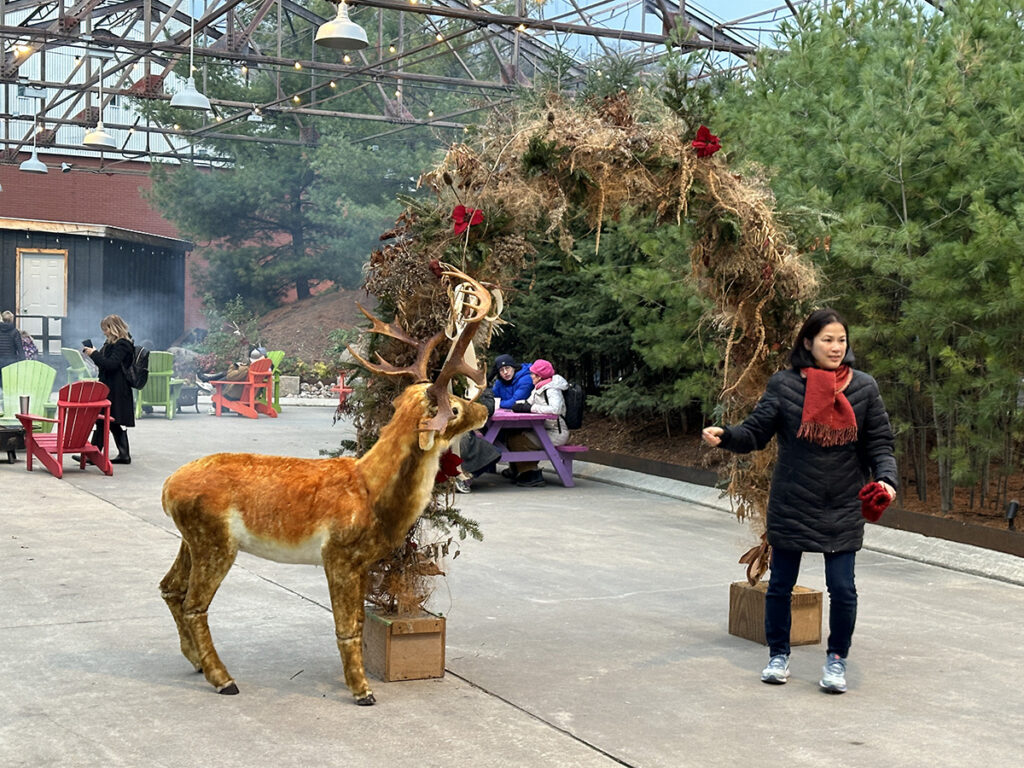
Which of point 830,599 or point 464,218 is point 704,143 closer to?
point 464,218

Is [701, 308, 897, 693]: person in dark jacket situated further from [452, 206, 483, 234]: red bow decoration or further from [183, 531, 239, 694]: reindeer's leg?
[183, 531, 239, 694]: reindeer's leg

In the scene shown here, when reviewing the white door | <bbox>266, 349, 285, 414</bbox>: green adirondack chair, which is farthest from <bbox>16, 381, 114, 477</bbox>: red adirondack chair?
the white door

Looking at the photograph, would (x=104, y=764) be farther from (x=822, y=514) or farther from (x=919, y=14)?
(x=919, y=14)

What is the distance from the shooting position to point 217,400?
19297mm

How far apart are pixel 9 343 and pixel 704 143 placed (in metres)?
16.6

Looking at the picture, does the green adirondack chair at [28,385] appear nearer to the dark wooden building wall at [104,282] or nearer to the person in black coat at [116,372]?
the person in black coat at [116,372]

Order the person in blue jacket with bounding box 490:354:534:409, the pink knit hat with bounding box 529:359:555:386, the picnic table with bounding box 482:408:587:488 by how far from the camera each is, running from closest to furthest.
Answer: the picnic table with bounding box 482:408:587:488 < the pink knit hat with bounding box 529:359:555:386 < the person in blue jacket with bounding box 490:354:534:409

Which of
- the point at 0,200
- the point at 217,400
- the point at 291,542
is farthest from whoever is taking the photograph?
the point at 0,200

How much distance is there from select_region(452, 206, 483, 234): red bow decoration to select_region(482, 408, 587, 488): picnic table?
6.08 metres

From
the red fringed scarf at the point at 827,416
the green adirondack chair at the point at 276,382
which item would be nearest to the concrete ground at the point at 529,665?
the red fringed scarf at the point at 827,416

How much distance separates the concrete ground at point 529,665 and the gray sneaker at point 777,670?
0.05 meters

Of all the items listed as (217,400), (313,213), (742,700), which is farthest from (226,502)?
(313,213)

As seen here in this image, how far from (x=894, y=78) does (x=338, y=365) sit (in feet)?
18.3

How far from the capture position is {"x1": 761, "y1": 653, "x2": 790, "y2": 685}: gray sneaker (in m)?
5.31
